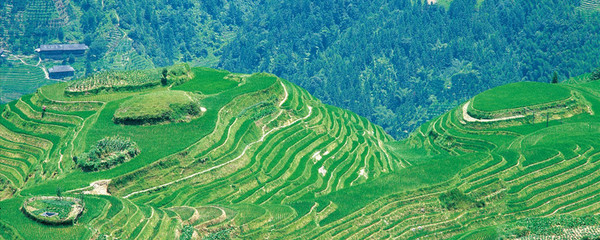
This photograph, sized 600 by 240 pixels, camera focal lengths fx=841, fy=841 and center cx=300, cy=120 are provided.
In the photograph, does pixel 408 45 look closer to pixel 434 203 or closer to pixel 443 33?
pixel 443 33

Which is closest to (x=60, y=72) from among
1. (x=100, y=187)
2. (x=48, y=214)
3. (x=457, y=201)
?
(x=100, y=187)

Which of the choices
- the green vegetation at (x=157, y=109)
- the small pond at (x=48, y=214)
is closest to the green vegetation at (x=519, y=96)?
the green vegetation at (x=157, y=109)

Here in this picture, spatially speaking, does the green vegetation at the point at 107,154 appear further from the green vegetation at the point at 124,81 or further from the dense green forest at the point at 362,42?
the dense green forest at the point at 362,42

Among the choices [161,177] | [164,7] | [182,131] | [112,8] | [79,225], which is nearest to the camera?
[79,225]

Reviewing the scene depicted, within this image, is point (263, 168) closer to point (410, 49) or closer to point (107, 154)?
point (107, 154)

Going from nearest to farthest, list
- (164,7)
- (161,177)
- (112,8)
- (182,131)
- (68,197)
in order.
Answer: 1. (68,197)
2. (161,177)
3. (182,131)
4. (112,8)
5. (164,7)

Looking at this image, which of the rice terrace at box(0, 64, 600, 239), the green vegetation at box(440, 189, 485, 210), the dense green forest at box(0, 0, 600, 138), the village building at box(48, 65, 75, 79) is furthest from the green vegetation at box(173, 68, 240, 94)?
the village building at box(48, 65, 75, 79)

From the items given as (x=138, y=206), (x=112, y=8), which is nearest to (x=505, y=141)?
(x=138, y=206)
